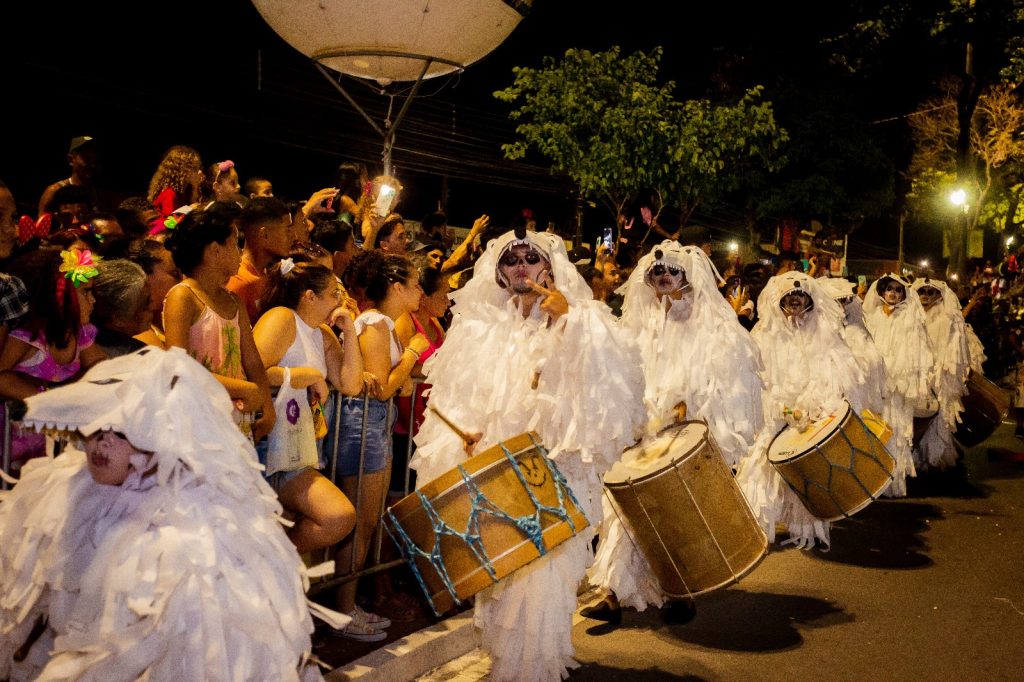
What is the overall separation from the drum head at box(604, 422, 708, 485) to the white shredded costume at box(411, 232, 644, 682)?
1.51ft

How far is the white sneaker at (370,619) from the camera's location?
528 centimetres

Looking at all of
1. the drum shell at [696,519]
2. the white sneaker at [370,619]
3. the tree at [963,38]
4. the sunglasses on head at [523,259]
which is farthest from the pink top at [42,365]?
the tree at [963,38]

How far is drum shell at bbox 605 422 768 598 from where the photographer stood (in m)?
5.34

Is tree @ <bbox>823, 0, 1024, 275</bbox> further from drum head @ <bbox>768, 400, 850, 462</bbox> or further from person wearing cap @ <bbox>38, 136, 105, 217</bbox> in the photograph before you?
person wearing cap @ <bbox>38, 136, 105, 217</bbox>

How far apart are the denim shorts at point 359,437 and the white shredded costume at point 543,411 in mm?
435

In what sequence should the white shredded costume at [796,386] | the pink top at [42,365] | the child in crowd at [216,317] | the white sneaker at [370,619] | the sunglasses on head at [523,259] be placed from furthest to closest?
the white shredded costume at [796,386], the white sneaker at [370,619], the sunglasses on head at [523,259], the child in crowd at [216,317], the pink top at [42,365]

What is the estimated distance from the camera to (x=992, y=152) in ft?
87.8

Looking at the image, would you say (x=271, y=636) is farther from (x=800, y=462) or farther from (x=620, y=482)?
(x=800, y=462)

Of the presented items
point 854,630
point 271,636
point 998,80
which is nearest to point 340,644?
point 271,636

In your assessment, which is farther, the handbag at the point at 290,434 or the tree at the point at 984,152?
the tree at the point at 984,152

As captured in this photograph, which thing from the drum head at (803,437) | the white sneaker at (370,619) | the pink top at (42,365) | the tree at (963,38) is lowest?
the white sneaker at (370,619)

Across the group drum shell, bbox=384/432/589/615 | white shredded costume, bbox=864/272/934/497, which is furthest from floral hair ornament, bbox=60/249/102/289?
white shredded costume, bbox=864/272/934/497

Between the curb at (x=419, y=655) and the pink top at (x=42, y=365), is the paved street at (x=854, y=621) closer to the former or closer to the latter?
the curb at (x=419, y=655)

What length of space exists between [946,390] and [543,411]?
8842mm
